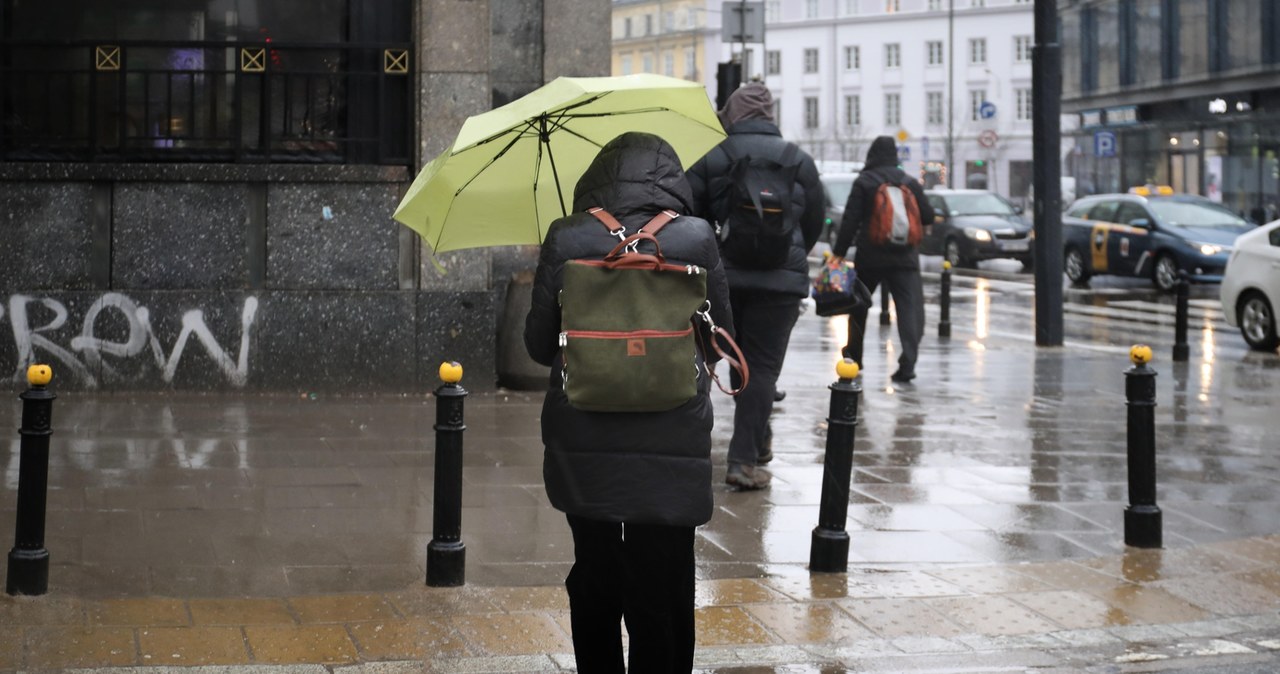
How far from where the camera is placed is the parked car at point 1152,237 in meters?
25.5

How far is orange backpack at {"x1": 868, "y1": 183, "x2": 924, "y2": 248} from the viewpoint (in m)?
13.5

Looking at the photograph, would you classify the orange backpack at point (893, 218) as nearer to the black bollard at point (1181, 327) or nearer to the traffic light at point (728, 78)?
the black bollard at point (1181, 327)

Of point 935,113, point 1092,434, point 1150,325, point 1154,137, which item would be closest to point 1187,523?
point 1092,434

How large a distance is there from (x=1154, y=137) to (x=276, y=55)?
32908 millimetres

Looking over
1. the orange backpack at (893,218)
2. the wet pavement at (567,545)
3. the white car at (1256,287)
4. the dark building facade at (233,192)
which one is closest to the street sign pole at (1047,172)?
the white car at (1256,287)

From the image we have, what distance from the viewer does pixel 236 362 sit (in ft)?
38.4

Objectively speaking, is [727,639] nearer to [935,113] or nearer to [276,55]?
[276,55]

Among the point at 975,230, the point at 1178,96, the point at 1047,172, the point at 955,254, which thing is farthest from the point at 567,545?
the point at 1178,96

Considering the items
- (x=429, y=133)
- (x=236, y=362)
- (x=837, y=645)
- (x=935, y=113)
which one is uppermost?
(x=935, y=113)

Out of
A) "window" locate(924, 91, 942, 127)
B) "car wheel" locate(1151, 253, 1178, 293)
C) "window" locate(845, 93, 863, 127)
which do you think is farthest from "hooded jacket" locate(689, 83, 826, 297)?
"window" locate(845, 93, 863, 127)

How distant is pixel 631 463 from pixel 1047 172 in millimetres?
13806

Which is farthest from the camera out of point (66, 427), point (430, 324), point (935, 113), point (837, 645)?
point (935, 113)

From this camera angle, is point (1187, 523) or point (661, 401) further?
point (1187, 523)

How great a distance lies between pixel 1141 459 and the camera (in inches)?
302
